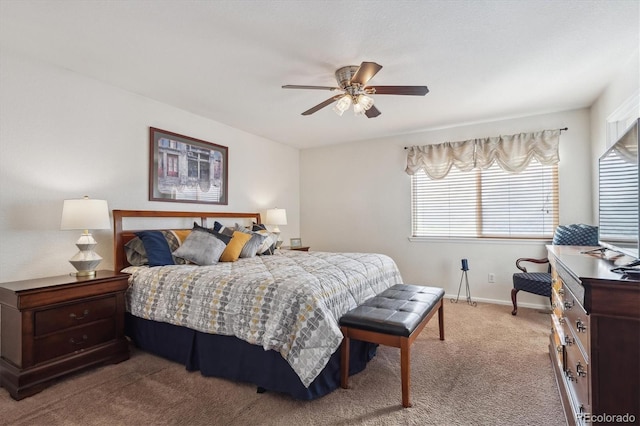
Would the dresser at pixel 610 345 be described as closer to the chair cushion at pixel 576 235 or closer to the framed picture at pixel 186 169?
the chair cushion at pixel 576 235

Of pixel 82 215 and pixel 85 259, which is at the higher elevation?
pixel 82 215

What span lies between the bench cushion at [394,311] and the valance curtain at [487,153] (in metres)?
2.31

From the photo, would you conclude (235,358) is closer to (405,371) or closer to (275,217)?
(405,371)

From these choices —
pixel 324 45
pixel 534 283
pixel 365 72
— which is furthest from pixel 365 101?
pixel 534 283

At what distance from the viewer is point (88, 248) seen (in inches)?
101

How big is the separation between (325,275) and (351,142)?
3433 mm

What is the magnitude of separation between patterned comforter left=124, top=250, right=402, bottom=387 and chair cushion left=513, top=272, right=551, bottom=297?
1.82m

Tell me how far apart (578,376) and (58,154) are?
3986 mm

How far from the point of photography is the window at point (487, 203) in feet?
13.2

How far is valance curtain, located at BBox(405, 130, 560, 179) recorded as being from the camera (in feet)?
12.8

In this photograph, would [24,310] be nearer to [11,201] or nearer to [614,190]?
[11,201]

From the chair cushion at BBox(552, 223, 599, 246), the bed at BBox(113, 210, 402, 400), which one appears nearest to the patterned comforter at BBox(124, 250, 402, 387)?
the bed at BBox(113, 210, 402, 400)

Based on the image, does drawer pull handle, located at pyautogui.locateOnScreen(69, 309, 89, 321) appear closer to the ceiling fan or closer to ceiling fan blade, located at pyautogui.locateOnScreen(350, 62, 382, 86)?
the ceiling fan

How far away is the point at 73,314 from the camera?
7.73ft
